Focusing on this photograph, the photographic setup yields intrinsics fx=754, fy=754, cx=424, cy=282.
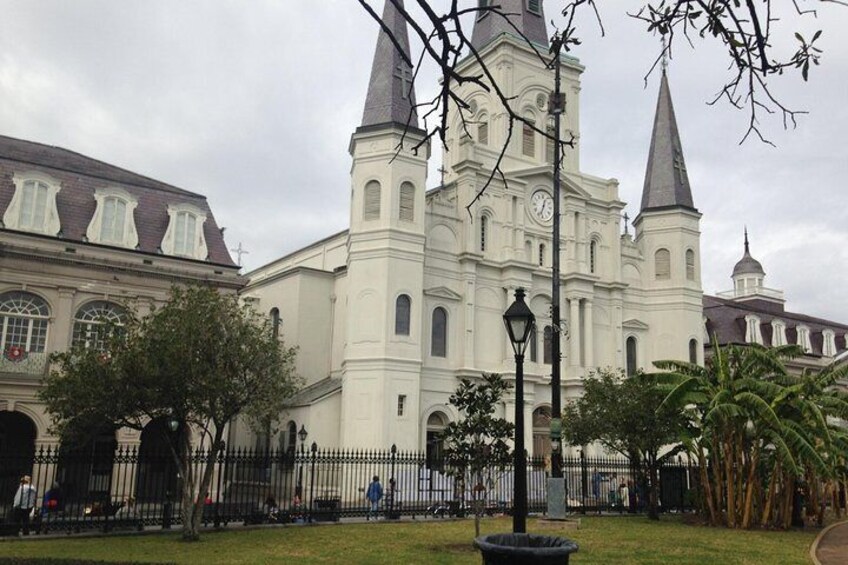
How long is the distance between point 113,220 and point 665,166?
3212cm

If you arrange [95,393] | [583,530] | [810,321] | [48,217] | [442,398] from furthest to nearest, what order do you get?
[810,321] → [442,398] → [48,217] → [583,530] → [95,393]

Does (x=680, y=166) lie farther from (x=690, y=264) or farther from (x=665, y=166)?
(x=690, y=264)

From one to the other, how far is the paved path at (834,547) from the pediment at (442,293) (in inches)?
768

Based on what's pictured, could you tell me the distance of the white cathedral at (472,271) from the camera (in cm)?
3478

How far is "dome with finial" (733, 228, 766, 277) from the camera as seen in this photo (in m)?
72.5

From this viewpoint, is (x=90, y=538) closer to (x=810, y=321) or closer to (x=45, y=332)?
(x=45, y=332)

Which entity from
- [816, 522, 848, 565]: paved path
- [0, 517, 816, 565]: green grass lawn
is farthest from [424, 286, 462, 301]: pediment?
[816, 522, 848, 565]: paved path

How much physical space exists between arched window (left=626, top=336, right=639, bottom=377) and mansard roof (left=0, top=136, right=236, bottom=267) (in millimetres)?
23959

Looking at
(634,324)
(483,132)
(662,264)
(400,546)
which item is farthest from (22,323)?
(662,264)

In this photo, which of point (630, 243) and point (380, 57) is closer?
point (380, 57)

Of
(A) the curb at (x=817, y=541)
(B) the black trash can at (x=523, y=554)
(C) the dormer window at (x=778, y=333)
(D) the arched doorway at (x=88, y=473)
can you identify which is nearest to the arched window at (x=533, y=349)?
(A) the curb at (x=817, y=541)

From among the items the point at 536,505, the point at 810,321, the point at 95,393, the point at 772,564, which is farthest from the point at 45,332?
the point at 810,321

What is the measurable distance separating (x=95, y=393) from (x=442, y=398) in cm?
2102

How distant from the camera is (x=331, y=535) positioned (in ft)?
61.5
